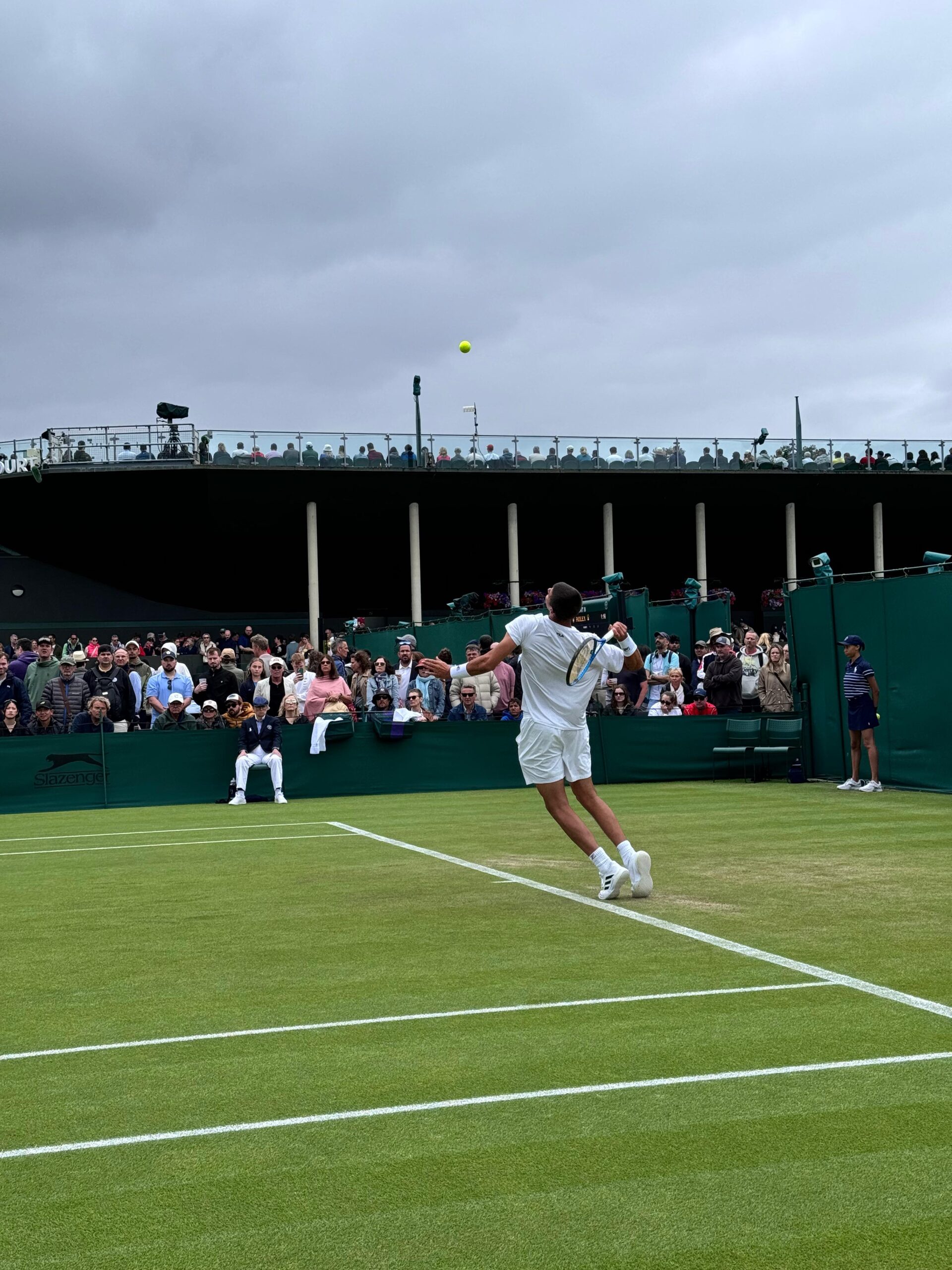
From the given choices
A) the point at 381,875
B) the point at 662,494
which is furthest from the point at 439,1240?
the point at 662,494

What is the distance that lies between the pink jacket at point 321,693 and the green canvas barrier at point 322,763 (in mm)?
368

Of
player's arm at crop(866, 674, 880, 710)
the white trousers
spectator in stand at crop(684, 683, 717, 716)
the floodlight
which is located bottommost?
the white trousers

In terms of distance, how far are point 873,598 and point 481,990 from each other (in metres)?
14.3

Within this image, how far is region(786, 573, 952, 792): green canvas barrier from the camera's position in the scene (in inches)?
723

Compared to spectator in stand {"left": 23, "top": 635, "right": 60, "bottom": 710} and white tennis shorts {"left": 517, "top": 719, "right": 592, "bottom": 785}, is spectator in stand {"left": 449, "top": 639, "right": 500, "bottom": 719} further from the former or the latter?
white tennis shorts {"left": 517, "top": 719, "right": 592, "bottom": 785}

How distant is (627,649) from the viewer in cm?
921

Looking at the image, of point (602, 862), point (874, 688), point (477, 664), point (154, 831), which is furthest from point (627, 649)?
point (874, 688)

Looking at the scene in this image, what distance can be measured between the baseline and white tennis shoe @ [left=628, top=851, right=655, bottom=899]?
553 centimetres

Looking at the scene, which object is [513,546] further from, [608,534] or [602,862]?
[602,862]

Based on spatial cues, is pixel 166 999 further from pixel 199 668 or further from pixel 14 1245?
pixel 199 668

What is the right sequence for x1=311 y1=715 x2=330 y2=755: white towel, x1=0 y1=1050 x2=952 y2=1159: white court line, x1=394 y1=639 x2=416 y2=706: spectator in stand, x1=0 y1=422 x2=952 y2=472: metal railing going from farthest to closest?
x1=0 y1=422 x2=952 y2=472: metal railing
x1=394 y1=639 x2=416 y2=706: spectator in stand
x1=311 y1=715 x2=330 y2=755: white towel
x1=0 y1=1050 x2=952 y2=1159: white court line

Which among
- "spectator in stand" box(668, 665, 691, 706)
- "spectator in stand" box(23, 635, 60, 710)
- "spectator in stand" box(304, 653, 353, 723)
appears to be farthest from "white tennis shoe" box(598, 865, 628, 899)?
"spectator in stand" box(23, 635, 60, 710)

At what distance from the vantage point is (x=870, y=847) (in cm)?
1213

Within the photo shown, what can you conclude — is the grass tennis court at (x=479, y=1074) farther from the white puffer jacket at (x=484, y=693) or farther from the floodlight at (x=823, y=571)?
the white puffer jacket at (x=484, y=693)
